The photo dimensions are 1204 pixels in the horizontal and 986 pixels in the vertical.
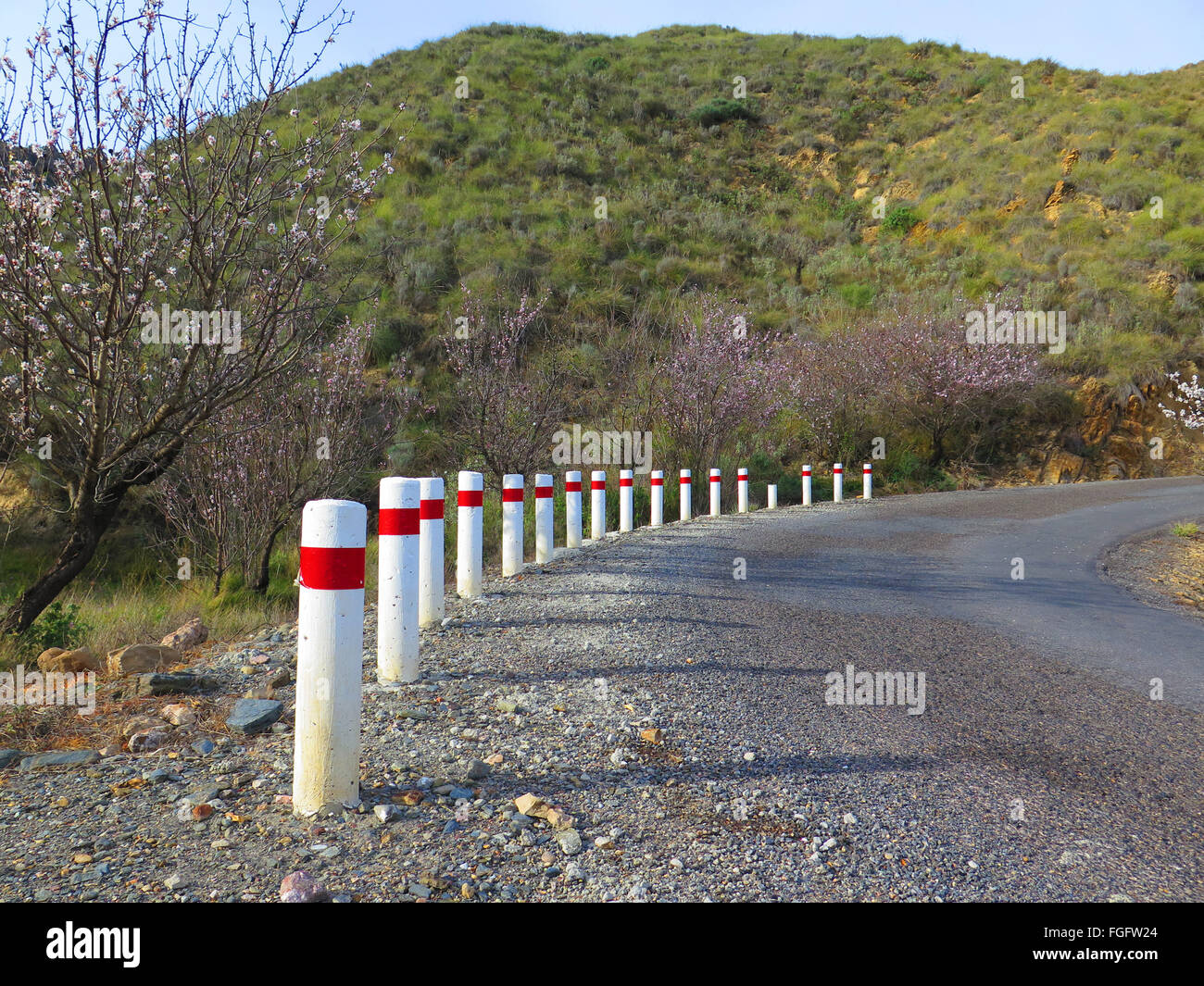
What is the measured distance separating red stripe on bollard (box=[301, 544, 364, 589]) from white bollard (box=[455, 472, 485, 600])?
3857 millimetres

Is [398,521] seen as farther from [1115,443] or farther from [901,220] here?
[901,220]

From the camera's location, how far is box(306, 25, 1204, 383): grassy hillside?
107ft

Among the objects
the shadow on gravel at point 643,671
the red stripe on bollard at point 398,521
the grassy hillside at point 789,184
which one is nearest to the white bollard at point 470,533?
the red stripe on bollard at point 398,521

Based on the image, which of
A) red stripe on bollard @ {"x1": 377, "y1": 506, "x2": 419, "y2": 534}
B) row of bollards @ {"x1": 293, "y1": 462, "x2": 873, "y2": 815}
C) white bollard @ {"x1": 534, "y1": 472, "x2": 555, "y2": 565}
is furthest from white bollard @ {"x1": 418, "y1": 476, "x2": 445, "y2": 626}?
white bollard @ {"x1": 534, "y1": 472, "x2": 555, "y2": 565}

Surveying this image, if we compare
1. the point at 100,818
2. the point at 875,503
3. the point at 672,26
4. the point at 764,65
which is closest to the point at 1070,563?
the point at 875,503

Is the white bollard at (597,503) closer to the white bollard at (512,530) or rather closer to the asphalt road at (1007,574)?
the asphalt road at (1007,574)

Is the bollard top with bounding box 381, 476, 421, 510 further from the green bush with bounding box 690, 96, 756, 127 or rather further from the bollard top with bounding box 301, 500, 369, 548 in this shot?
the green bush with bounding box 690, 96, 756, 127

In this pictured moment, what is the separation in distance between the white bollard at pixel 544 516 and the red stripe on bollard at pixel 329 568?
19.5ft

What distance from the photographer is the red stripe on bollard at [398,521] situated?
17.2 feet

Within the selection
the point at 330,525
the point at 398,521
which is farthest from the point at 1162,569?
the point at 330,525

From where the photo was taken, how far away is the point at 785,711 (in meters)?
4.52

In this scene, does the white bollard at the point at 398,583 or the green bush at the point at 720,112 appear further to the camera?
the green bush at the point at 720,112

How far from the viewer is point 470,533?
7.49 metres

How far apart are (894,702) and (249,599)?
788 cm
